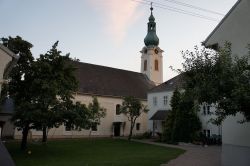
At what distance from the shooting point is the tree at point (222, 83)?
10234mm

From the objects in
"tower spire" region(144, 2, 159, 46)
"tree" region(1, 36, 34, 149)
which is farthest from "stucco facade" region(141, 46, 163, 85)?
"tree" region(1, 36, 34, 149)

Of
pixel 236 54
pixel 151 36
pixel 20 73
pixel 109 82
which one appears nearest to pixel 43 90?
pixel 20 73

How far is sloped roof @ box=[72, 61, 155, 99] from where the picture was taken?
148 ft

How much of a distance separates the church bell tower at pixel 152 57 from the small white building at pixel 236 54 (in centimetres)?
4392

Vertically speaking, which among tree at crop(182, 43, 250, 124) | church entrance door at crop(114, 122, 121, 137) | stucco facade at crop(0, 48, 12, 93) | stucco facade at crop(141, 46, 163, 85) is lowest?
church entrance door at crop(114, 122, 121, 137)

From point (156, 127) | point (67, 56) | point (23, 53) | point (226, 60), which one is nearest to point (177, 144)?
point (156, 127)

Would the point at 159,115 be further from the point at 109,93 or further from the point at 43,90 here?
the point at 43,90

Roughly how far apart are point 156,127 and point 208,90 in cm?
3432

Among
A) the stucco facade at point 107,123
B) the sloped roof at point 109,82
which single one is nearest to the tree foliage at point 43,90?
the stucco facade at point 107,123

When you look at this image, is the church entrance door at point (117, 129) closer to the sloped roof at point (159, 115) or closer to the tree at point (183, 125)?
the sloped roof at point (159, 115)

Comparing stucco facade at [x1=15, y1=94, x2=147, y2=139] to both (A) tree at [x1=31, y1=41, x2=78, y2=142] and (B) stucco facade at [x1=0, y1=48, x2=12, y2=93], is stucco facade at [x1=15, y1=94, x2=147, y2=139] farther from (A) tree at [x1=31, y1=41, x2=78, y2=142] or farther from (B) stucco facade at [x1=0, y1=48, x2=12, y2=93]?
(B) stucco facade at [x1=0, y1=48, x2=12, y2=93]

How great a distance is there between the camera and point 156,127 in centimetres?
4434

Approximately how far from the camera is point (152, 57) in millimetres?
61188

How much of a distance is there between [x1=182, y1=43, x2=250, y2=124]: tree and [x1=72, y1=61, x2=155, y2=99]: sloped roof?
31.5 m
